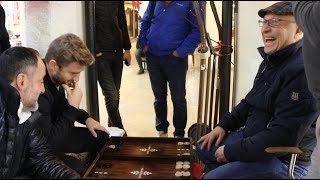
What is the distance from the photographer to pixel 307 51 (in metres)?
1.35

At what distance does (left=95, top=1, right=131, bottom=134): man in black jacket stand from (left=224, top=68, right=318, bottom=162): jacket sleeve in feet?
5.07

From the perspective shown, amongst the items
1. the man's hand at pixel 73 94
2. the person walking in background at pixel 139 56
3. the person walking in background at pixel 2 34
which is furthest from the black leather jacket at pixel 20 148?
the person walking in background at pixel 139 56

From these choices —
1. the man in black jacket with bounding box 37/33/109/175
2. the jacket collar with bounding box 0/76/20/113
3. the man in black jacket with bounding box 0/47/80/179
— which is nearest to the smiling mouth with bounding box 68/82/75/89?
the man in black jacket with bounding box 37/33/109/175

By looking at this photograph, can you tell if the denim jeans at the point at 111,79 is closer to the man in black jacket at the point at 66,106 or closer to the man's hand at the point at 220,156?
the man in black jacket at the point at 66,106

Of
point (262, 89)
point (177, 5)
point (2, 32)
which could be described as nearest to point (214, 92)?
point (177, 5)

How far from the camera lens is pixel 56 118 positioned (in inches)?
74.7

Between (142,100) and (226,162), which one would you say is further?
(142,100)

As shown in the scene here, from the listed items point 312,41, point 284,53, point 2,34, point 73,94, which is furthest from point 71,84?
point 312,41

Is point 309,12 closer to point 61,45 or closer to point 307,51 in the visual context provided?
point 307,51

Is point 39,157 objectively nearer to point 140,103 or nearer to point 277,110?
point 277,110

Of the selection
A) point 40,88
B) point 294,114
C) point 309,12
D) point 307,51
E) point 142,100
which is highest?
point 309,12

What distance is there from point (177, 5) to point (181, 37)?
23 cm

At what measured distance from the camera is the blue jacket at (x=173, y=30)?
2762mm

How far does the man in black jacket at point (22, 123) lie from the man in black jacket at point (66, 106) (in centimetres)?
16
